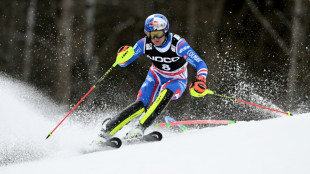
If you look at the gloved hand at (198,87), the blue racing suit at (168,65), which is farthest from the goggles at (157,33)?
the gloved hand at (198,87)

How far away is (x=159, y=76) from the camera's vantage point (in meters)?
4.69

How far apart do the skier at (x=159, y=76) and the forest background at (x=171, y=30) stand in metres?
5.87

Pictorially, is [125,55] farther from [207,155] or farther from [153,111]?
[207,155]

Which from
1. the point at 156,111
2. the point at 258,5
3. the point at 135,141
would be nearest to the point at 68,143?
the point at 135,141

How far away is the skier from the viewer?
4.20 meters

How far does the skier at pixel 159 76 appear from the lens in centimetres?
420

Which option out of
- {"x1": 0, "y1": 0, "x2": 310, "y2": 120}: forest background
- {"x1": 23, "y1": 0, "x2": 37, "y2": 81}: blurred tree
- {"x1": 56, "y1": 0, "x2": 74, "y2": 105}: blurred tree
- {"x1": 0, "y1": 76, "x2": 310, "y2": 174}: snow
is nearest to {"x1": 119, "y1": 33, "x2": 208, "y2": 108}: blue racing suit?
{"x1": 0, "y1": 76, "x2": 310, "y2": 174}: snow

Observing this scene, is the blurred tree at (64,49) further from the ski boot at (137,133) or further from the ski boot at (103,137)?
the ski boot at (137,133)

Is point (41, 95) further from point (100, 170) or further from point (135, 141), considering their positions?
point (100, 170)

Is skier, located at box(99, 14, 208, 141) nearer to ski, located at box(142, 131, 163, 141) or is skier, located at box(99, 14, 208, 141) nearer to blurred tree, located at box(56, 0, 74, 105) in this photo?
ski, located at box(142, 131, 163, 141)

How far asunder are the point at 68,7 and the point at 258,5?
591 cm

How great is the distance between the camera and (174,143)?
3389mm

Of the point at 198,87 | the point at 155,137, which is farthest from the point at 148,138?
the point at 198,87

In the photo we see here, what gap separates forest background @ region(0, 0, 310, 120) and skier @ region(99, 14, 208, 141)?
19.3ft
